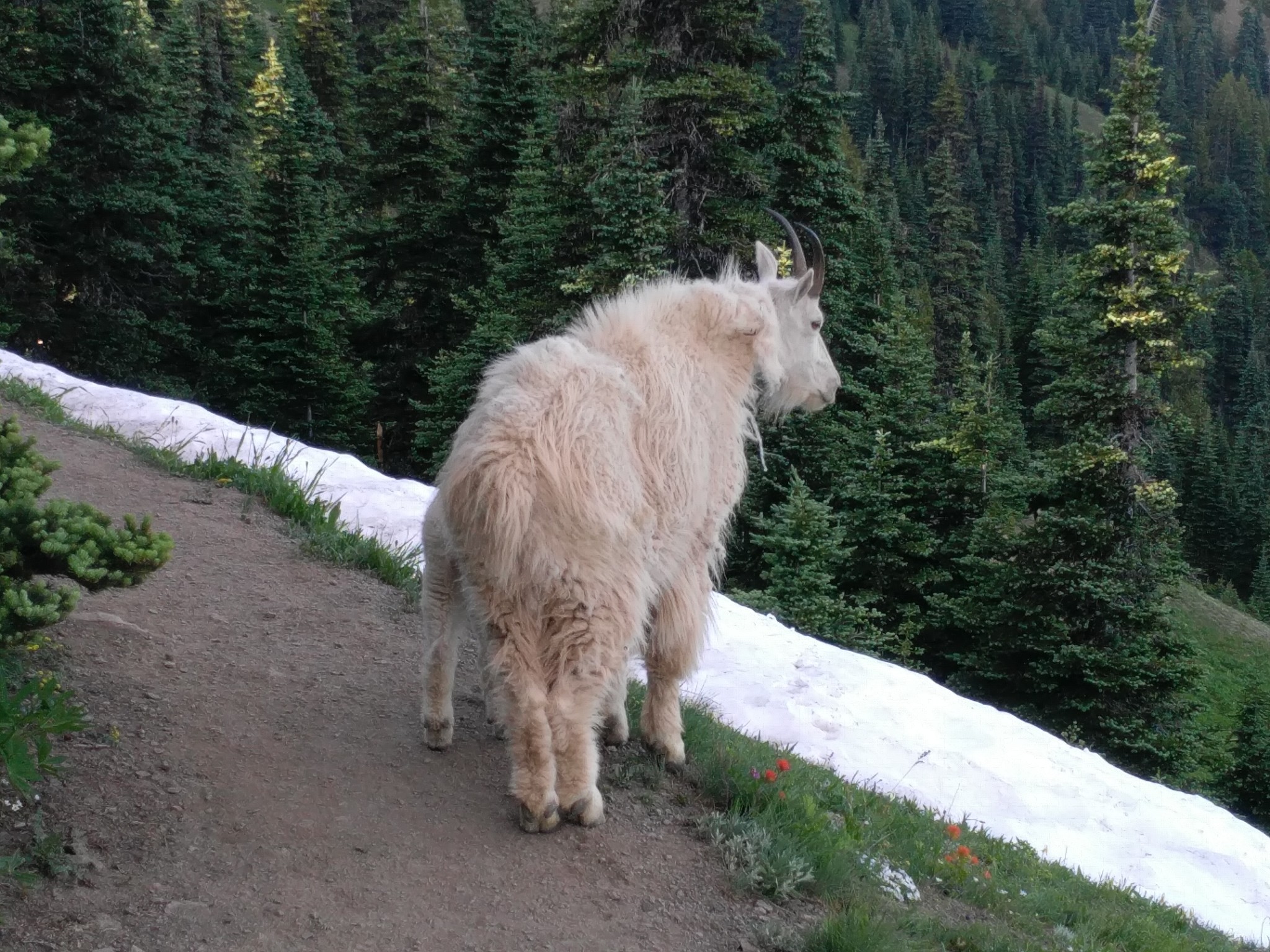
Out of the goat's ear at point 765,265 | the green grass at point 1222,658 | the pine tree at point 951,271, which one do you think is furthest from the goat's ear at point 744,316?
the pine tree at point 951,271

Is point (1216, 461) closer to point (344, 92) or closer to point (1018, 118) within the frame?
point (344, 92)

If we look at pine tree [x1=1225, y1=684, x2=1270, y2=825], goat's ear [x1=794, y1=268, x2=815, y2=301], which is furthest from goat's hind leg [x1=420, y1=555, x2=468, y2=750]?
pine tree [x1=1225, y1=684, x2=1270, y2=825]

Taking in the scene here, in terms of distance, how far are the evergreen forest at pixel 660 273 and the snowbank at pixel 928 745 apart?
2.89 meters

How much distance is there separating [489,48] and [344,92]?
31.0 metres

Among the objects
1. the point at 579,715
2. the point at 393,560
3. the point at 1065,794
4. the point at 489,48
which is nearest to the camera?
the point at 579,715

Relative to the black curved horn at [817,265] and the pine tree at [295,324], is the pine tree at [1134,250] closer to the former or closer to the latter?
the black curved horn at [817,265]

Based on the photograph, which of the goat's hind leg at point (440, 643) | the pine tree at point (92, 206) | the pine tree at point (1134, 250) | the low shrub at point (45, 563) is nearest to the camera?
the low shrub at point (45, 563)

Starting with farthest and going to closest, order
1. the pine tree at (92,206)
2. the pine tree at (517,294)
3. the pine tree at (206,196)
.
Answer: the pine tree at (206,196)
the pine tree at (92,206)
the pine tree at (517,294)

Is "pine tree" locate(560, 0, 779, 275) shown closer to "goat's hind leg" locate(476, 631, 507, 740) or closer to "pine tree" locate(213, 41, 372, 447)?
"pine tree" locate(213, 41, 372, 447)

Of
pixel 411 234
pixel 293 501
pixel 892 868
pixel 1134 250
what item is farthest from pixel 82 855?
pixel 411 234

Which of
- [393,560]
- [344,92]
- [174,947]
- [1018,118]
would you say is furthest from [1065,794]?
[1018,118]

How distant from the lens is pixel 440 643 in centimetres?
485

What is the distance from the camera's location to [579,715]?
4219 millimetres

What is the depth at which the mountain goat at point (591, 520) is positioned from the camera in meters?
4.18
